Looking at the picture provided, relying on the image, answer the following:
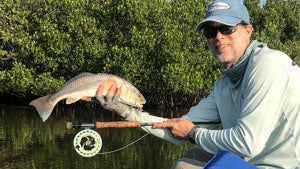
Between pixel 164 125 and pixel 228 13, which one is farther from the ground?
pixel 228 13

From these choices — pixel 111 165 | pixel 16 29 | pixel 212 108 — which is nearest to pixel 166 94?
pixel 16 29

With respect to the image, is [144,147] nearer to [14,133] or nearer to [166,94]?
[14,133]

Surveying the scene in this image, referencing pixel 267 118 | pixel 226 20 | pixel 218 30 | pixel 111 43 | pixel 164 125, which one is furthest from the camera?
pixel 111 43

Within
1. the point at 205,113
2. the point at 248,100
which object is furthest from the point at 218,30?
the point at 205,113

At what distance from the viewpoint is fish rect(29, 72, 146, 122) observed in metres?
3.21

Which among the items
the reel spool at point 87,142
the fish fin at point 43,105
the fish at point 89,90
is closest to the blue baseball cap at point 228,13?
the fish at point 89,90

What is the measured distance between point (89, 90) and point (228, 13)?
1348 mm

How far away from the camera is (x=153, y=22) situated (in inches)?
748

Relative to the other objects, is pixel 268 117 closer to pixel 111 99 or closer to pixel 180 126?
pixel 180 126

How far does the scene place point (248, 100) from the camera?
2.37m

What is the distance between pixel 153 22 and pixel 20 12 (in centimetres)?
746

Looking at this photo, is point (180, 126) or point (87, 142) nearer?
point (180, 126)

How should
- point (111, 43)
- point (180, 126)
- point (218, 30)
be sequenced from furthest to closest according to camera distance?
point (111, 43)
point (180, 126)
point (218, 30)

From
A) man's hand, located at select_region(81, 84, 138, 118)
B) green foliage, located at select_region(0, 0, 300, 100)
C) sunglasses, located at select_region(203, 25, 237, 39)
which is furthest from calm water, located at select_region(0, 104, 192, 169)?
green foliage, located at select_region(0, 0, 300, 100)
